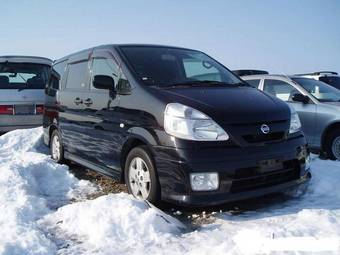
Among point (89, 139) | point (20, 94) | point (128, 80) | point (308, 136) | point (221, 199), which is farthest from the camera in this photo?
point (20, 94)

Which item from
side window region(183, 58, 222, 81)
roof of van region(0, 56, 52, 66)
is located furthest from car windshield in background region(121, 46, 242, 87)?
roof of van region(0, 56, 52, 66)

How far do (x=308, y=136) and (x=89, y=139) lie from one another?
4.13m

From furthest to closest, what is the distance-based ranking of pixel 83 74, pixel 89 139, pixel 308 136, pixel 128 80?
pixel 308 136, pixel 83 74, pixel 89 139, pixel 128 80

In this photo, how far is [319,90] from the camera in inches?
319

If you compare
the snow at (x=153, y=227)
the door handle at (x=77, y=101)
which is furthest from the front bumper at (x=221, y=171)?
the door handle at (x=77, y=101)

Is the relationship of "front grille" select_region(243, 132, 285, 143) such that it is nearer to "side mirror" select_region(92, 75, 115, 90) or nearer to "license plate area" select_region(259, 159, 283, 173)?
"license plate area" select_region(259, 159, 283, 173)

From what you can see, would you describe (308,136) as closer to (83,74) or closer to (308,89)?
(308,89)

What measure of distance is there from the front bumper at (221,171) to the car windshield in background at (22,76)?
17.3ft

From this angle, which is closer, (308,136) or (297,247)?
(297,247)

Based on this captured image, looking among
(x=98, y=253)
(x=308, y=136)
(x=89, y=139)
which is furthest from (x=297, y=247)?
(x=308, y=136)

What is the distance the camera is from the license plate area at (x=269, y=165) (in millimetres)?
4172

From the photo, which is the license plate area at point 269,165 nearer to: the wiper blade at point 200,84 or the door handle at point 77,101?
the wiper blade at point 200,84

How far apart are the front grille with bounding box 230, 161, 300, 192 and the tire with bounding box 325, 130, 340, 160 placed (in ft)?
10.8

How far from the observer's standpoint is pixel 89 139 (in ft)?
18.6
